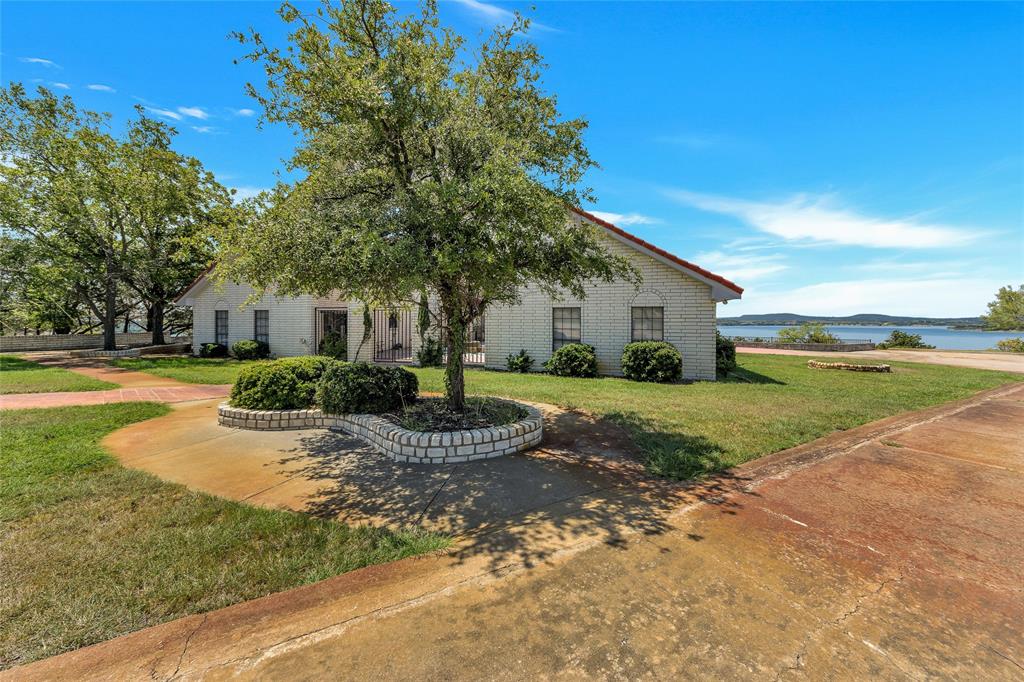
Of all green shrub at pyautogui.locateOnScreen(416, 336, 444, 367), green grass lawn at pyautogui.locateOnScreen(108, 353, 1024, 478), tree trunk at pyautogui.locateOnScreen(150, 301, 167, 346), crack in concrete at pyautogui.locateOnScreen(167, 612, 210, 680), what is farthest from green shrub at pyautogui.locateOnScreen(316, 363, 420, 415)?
tree trunk at pyautogui.locateOnScreen(150, 301, 167, 346)

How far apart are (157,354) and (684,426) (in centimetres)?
2523

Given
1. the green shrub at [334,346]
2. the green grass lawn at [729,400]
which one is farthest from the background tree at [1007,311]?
the green shrub at [334,346]

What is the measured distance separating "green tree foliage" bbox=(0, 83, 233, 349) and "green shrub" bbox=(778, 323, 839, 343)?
37748mm

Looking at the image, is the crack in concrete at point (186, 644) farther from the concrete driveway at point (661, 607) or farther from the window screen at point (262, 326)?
the window screen at point (262, 326)

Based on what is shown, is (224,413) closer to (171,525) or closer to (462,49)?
(171,525)

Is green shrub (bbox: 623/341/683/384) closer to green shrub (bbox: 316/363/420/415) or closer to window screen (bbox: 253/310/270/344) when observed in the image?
green shrub (bbox: 316/363/420/415)

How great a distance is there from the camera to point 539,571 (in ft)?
9.28

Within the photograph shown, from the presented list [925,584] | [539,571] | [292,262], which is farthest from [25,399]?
[925,584]

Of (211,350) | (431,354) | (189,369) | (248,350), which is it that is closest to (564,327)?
(431,354)

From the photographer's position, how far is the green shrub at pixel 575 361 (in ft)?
42.7

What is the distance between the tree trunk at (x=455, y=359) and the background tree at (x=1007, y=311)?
6390cm

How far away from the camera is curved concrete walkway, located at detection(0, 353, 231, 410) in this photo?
27.0 feet

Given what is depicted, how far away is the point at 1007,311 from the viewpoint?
43094 mm

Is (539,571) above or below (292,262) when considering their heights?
below
